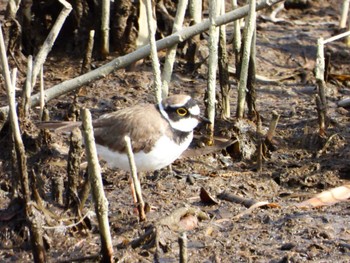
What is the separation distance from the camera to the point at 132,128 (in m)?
7.66

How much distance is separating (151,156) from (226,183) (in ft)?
2.95

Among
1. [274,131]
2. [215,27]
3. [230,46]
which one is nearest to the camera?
[215,27]

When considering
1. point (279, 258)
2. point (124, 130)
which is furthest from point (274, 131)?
point (279, 258)

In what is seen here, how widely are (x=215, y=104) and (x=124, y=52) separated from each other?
175 centimetres

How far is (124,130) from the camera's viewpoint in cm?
766

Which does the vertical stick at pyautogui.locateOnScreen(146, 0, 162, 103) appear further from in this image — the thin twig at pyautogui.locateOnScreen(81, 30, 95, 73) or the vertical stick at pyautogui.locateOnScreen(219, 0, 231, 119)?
the thin twig at pyautogui.locateOnScreen(81, 30, 95, 73)

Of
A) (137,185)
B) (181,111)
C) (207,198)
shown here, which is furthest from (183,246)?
(181,111)

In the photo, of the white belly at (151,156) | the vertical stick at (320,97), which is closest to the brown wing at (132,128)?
the white belly at (151,156)

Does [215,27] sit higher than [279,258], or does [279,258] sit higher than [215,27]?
[215,27]

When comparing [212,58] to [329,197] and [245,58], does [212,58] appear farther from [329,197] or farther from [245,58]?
[329,197]

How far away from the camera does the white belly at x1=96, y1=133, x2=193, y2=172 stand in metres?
7.43

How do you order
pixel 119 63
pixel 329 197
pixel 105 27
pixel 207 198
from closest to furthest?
pixel 207 198, pixel 329 197, pixel 119 63, pixel 105 27

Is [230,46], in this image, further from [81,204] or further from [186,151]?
[81,204]

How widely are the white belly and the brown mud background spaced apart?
12.6 inches
